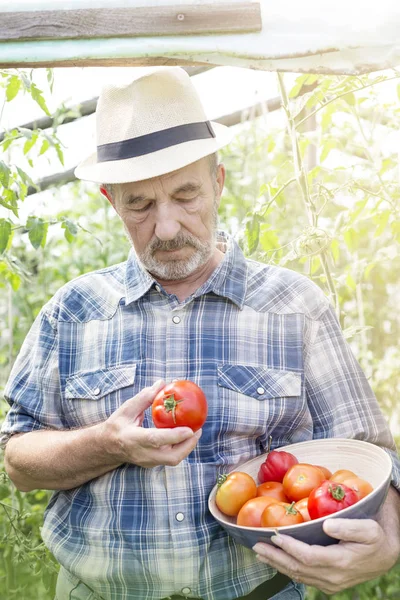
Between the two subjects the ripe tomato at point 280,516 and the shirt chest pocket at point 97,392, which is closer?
the ripe tomato at point 280,516

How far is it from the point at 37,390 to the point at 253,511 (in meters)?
0.76

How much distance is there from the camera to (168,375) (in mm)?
2131

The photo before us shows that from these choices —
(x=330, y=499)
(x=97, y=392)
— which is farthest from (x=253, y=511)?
(x=97, y=392)

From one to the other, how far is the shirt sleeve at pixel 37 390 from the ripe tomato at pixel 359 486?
2.85ft

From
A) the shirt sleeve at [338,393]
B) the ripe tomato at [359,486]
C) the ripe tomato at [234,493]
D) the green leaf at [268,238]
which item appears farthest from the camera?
the green leaf at [268,238]

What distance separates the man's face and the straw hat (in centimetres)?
5

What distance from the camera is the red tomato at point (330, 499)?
66.9 inches

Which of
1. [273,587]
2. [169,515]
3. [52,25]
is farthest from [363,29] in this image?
[273,587]

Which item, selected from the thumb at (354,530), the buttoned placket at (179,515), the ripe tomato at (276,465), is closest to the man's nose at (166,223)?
the buttoned placket at (179,515)

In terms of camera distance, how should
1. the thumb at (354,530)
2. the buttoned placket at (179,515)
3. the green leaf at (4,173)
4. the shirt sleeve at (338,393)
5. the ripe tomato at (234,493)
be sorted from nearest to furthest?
the thumb at (354,530), the ripe tomato at (234,493), the buttoned placket at (179,515), the shirt sleeve at (338,393), the green leaf at (4,173)

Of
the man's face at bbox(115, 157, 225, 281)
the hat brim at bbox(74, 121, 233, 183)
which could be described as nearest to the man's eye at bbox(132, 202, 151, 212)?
the man's face at bbox(115, 157, 225, 281)

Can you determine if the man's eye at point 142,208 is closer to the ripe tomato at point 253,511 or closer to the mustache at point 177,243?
the mustache at point 177,243

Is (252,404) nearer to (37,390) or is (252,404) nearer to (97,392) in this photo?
(97,392)

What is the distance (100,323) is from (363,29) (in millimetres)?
1075
